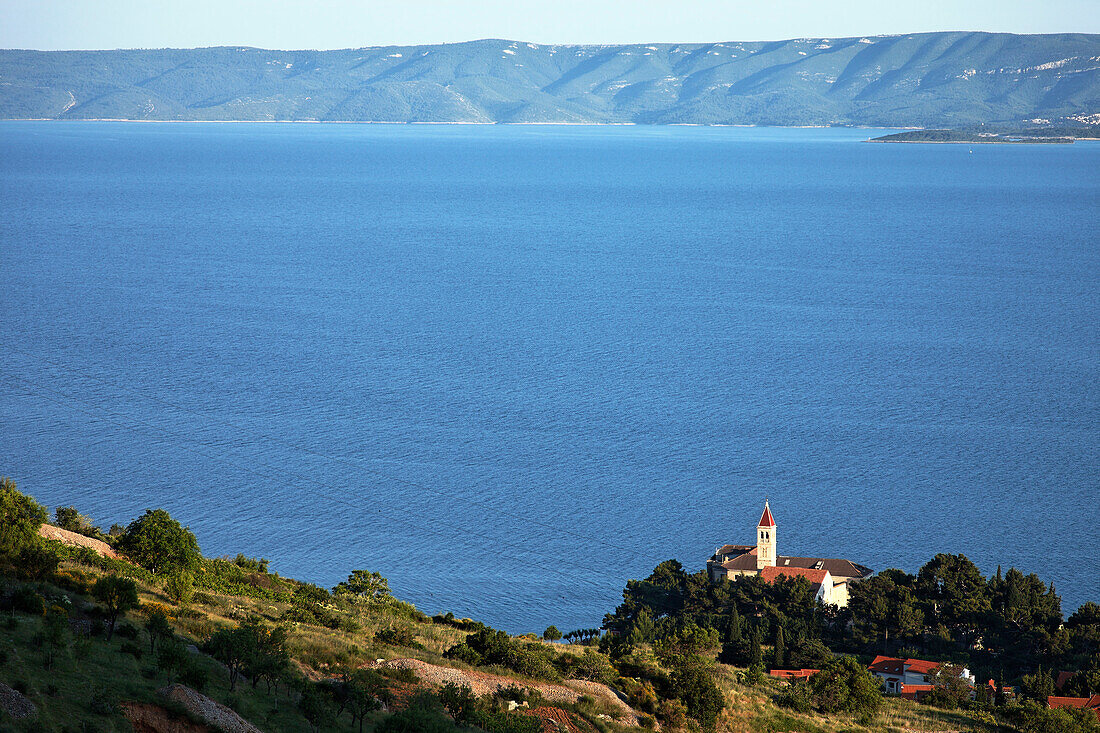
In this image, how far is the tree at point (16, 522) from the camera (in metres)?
25.6

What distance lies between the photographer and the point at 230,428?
214 ft

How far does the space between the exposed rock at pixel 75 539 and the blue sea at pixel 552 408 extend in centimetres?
1477

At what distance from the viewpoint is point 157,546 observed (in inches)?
1273

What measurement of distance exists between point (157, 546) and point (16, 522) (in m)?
5.14

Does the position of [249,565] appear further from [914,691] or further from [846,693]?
[914,691]

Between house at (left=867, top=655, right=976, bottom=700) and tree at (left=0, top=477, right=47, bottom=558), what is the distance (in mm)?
26619

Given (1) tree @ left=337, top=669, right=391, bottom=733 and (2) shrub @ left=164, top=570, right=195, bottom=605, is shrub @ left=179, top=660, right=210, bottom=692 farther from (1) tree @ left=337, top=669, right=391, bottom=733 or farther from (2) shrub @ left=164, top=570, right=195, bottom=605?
(2) shrub @ left=164, top=570, right=195, bottom=605

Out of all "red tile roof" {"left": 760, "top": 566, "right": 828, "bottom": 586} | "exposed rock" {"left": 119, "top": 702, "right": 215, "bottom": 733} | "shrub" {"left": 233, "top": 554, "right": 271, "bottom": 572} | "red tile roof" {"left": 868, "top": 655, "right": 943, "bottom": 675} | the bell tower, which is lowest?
"exposed rock" {"left": 119, "top": 702, "right": 215, "bottom": 733}

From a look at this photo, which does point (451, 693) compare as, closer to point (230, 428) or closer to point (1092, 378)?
point (230, 428)

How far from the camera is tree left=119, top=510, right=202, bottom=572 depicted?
32281 mm

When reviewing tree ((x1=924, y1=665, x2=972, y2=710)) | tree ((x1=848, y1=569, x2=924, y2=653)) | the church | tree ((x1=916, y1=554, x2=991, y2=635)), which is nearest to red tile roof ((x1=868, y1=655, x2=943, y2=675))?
tree ((x1=924, y1=665, x2=972, y2=710))

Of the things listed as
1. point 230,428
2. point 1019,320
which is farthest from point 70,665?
point 1019,320

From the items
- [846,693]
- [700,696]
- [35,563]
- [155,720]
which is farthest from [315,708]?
[846,693]

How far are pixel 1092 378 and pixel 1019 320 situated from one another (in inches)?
797
